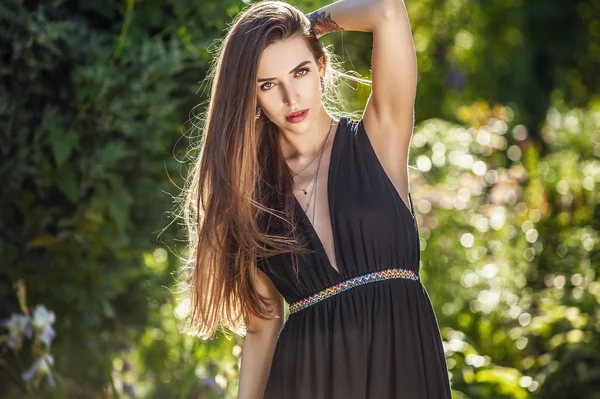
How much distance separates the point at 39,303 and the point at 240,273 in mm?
1355

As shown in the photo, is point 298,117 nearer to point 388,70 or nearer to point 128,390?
point 388,70

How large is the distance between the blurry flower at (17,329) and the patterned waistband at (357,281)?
4.06 ft

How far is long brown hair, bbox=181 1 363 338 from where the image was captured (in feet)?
7.29

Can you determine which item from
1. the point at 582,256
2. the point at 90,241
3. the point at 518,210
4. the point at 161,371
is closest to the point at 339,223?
the point at 90,241

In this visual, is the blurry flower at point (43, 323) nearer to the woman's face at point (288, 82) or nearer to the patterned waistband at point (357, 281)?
the patterned waistband at point (357, 281)

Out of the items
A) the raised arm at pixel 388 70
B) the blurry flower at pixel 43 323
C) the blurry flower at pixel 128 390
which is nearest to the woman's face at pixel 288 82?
the raised arm at pixel 388 70

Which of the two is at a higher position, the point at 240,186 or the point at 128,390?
the point at 240,186

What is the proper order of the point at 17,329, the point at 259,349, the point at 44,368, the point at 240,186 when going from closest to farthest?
1. the point at 240,186
2. the point at 259,349
3. the point at 44,368
4. the point at 17,329

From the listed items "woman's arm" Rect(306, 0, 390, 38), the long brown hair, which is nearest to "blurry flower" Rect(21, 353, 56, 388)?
the long brown hair

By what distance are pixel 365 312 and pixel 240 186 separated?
1.36 ft

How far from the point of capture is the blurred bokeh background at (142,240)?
3.24m

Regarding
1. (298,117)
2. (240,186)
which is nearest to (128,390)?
(240,186)

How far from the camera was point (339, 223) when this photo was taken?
7.32ft

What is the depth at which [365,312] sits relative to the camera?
221 cm
